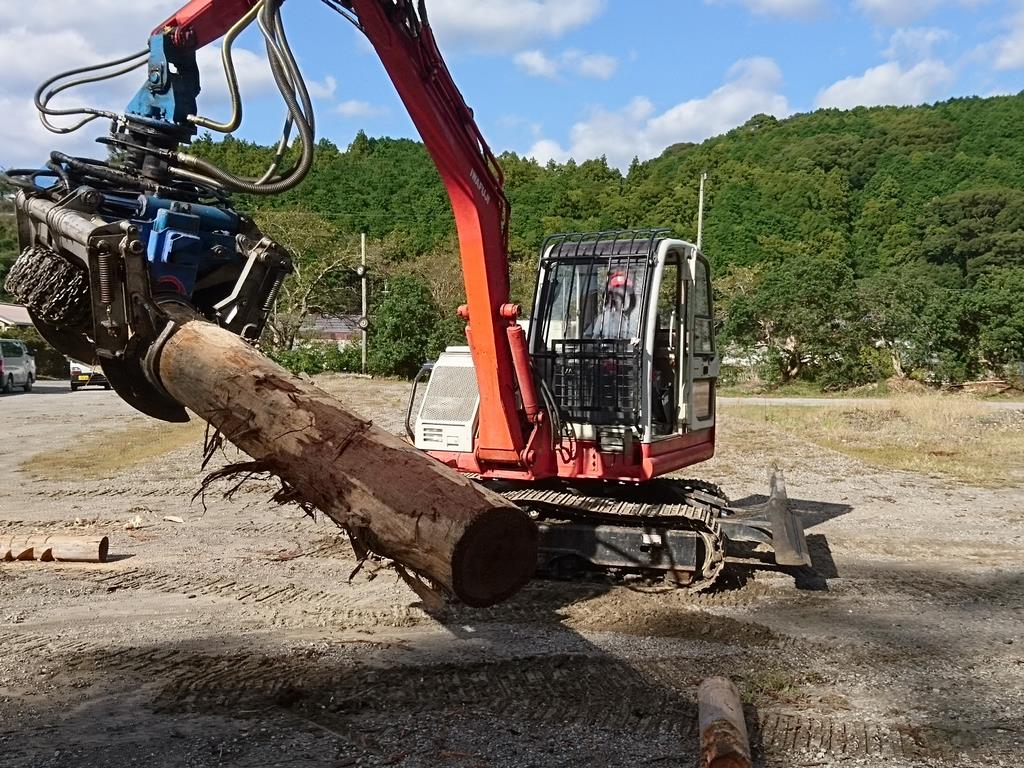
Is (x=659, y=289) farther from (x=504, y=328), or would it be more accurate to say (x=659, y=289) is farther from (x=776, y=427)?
(x=776, y=427)

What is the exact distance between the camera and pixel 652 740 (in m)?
4.47

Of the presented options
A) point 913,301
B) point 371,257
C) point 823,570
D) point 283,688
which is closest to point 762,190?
point 371,257

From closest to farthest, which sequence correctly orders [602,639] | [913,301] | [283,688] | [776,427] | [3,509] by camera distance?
1. [283,688]
2. [602,639]
3. [3,509]
4. [776,427]
5. [913,301]

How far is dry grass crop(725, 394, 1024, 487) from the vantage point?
557 inches

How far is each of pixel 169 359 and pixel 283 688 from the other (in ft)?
6.33

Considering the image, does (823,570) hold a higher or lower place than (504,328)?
lower

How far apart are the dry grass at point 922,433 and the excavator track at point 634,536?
7.43 metres

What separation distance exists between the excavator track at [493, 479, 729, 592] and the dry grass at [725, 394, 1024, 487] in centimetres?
743

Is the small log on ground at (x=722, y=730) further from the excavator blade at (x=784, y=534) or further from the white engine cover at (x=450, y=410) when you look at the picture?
the white engine cover at (x=450, y=410)

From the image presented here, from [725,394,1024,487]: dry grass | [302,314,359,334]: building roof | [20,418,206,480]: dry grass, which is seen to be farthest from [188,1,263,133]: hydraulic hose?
[302,314,359,334]: building roof

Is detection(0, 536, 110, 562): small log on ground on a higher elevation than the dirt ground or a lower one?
higher

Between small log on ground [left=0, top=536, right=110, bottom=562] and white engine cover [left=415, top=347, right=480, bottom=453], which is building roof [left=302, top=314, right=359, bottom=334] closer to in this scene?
small log on ground [left=0, top=536, right=110, bottom=562]

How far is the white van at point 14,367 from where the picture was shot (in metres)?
27.6

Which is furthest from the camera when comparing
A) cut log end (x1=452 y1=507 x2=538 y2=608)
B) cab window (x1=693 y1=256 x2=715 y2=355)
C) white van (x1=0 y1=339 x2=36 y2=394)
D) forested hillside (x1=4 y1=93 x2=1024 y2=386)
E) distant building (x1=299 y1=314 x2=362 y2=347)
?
distant building (x1=299 y1=314 x2=362 y2=347)
